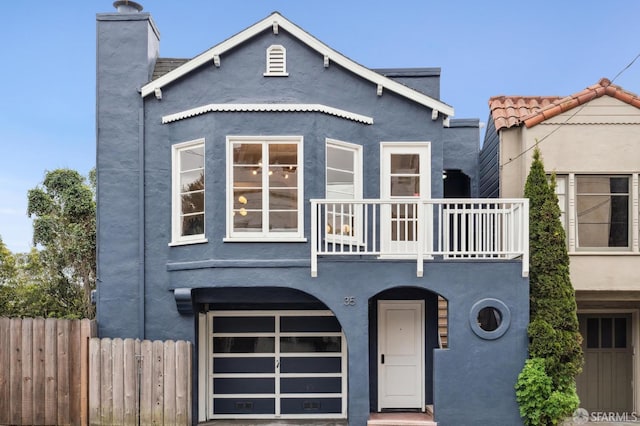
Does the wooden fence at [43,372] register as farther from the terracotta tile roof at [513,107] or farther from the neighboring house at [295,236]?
the terracotta tile roof at [513,107]

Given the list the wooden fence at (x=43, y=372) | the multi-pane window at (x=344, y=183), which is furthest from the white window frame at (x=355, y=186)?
the wooden fence at (x=43, y=372)

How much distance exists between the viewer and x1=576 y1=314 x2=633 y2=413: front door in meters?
13.8

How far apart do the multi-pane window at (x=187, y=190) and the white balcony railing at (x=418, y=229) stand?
7.37 feet

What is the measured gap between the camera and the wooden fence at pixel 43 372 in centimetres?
1133

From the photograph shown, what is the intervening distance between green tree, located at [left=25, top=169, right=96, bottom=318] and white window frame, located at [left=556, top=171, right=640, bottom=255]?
1343 cm

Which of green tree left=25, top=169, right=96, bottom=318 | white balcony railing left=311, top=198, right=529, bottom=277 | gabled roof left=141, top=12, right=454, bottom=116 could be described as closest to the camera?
white balcony railing left=311, top=198, right=529, bottom=277

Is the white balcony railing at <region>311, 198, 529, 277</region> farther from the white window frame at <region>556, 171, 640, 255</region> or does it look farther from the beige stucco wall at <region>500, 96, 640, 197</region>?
the beige stucco wall at <region>500, 96, 640, 197</region>

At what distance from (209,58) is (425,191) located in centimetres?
473

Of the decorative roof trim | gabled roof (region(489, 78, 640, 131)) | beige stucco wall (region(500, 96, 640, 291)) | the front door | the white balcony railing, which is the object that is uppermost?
gabled roof (region(489, 78, 640, 131))

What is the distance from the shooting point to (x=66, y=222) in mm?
19719

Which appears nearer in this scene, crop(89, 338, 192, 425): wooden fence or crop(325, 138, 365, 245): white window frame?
crop(89, 338, 192, 425): wooden fence

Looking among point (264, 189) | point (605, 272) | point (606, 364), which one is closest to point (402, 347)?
point (264, 189)

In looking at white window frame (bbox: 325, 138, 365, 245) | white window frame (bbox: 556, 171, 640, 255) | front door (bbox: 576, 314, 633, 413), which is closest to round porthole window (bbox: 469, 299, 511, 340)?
white window frame (bbox: 325, 138, 365, 245)

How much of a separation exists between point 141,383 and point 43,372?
175 cm
